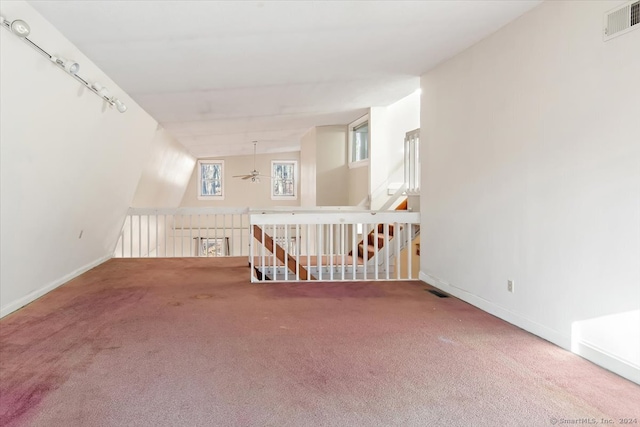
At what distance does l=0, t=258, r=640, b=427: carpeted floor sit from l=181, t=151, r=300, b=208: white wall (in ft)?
27.2

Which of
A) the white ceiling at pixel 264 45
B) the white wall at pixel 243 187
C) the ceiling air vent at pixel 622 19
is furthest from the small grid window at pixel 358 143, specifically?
the ceiling air vent at pixel 622 19

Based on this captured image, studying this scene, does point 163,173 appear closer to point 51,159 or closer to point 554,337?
point 51,159

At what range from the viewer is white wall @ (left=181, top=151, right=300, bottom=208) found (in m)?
12.3

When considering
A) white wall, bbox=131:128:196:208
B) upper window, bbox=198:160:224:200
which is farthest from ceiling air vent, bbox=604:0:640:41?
upper window, bbox=198:160:224:200

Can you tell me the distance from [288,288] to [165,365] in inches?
89.0

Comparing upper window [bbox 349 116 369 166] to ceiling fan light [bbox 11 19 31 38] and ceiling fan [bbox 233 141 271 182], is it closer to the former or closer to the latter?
ceiling fan [bbox 233 141 271 182]

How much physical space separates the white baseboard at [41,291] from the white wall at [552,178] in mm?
4311

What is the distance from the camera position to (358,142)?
26.6 ft

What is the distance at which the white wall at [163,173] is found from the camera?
715cm

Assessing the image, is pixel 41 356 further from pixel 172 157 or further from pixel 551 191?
pixel 172 157

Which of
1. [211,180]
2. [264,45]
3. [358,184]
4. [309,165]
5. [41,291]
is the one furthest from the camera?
[211,180]

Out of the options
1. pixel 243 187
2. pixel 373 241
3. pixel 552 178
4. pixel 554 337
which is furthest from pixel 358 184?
pixel 243 187

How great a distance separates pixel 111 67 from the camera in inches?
143

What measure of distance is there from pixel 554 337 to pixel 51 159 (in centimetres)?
431
